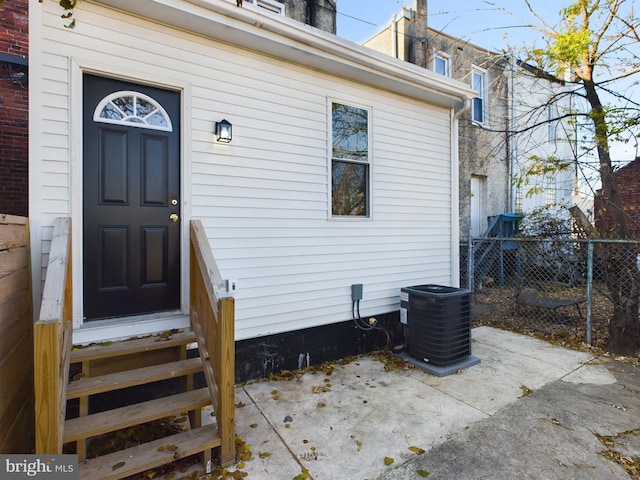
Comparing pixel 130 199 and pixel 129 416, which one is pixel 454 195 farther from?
pixel 129 416

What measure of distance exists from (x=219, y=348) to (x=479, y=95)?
9838 mm

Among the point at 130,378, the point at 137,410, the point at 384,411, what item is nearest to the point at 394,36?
the point at 384,411

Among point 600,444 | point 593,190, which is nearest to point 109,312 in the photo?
point 600,444

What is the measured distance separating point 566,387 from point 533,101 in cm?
1007

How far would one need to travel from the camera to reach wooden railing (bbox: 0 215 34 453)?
1879 millimetres

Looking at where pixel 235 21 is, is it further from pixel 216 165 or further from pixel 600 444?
pixel 600 444

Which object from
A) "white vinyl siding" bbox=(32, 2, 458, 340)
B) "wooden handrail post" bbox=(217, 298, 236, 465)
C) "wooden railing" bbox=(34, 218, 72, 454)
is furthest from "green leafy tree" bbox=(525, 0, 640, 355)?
"wooden railing" bbox=(34, 218, 72, 454)

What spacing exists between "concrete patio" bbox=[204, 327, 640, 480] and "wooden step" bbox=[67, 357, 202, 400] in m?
0.62

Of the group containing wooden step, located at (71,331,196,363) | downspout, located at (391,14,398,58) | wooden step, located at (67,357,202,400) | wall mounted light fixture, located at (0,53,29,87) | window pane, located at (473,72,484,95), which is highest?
downspout, located at (391,14,398,58)

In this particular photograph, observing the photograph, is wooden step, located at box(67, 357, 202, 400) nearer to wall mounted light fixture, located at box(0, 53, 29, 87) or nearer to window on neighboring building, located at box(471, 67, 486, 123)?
wall mounted light fixture, located at box(0, 53, 29, 87)

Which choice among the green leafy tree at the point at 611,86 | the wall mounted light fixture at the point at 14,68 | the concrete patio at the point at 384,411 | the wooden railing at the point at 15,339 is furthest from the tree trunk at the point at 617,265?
the wall mounted light fixture at the point at 14,68

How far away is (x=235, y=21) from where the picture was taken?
119 inches

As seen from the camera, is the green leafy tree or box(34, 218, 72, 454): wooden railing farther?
the green leafy tree

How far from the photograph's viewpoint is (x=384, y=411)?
2.88 m
